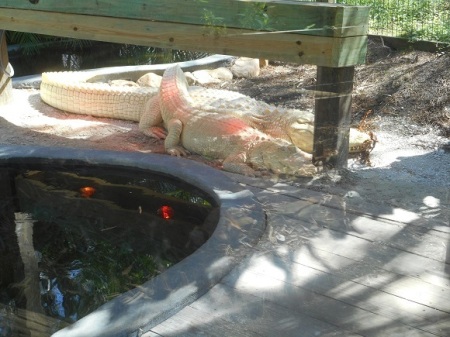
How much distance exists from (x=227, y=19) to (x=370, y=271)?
161cm

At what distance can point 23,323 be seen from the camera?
7.07ft

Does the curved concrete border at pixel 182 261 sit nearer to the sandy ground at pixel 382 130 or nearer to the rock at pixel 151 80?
the sandy ground at pixel 382 130

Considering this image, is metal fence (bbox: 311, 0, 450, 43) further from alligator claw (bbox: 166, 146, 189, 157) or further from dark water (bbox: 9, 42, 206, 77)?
dark water (bbox: 9, 42, 206, 77)

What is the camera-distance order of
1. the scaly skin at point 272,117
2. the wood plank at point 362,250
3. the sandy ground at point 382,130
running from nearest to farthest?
the wood plank at point 362,250 < the sandy ground at point 382,130 < the scaly skin at point 272,117

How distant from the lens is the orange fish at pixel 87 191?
3373 mm

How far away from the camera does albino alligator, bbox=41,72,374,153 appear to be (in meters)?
3.63

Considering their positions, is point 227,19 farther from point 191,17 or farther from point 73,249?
point 73,249

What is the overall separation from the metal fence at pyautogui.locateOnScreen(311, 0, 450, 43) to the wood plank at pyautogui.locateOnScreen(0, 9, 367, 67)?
0.38 metres

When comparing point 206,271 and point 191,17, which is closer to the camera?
point 206,271

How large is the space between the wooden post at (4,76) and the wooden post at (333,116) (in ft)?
9.48

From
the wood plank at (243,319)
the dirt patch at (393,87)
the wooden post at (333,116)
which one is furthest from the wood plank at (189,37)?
the wood plank at (243,319)

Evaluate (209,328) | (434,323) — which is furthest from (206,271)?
(434,323)

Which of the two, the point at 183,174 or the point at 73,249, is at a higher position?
the point at 183,174

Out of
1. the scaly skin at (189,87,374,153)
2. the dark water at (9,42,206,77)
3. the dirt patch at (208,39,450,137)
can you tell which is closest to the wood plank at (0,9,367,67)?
the dirt patch at (208,39,450,137)
